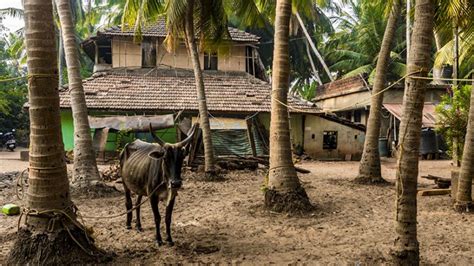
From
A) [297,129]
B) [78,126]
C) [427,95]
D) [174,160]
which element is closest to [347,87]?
[427,95]

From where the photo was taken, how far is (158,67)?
21.5m

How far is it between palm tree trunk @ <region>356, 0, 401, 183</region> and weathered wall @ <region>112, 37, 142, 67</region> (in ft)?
44.1

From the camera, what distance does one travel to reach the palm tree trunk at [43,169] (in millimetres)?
4770

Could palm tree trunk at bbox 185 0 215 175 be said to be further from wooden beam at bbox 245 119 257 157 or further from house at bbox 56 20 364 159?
wooden beam at bbox 245 119 257 157

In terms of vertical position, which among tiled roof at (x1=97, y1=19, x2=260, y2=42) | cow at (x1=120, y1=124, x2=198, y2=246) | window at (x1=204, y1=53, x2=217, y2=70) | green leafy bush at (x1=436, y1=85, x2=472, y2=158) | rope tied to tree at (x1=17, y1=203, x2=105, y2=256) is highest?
tiled roof at (x1=97, y1=19, x2=260, y2=42)

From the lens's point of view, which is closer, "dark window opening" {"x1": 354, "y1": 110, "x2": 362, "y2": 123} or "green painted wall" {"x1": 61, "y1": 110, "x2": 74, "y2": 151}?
"green painted wall" {"x1": 61, "y1": 110, "x2": 74, "y2": 151}

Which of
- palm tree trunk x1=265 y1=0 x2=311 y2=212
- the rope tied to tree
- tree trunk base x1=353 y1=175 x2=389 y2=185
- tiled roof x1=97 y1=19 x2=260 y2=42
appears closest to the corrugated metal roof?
tiled roof x1=97 y1=19 x2=260 y2=42

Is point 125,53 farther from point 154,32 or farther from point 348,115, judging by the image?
point 348,115

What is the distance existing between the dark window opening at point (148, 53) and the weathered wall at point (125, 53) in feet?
0.92

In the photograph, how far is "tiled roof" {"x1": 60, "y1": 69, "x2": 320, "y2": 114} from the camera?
18688 mm

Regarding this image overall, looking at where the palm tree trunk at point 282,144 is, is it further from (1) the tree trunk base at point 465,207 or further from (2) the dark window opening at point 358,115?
(2) the dark window opening at point 358,115

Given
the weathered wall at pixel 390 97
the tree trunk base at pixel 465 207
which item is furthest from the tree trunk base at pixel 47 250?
the weathered wall at pixel 390 97

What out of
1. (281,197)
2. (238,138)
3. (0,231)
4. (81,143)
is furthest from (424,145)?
(0,231)

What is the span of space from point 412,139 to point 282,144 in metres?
3.55
